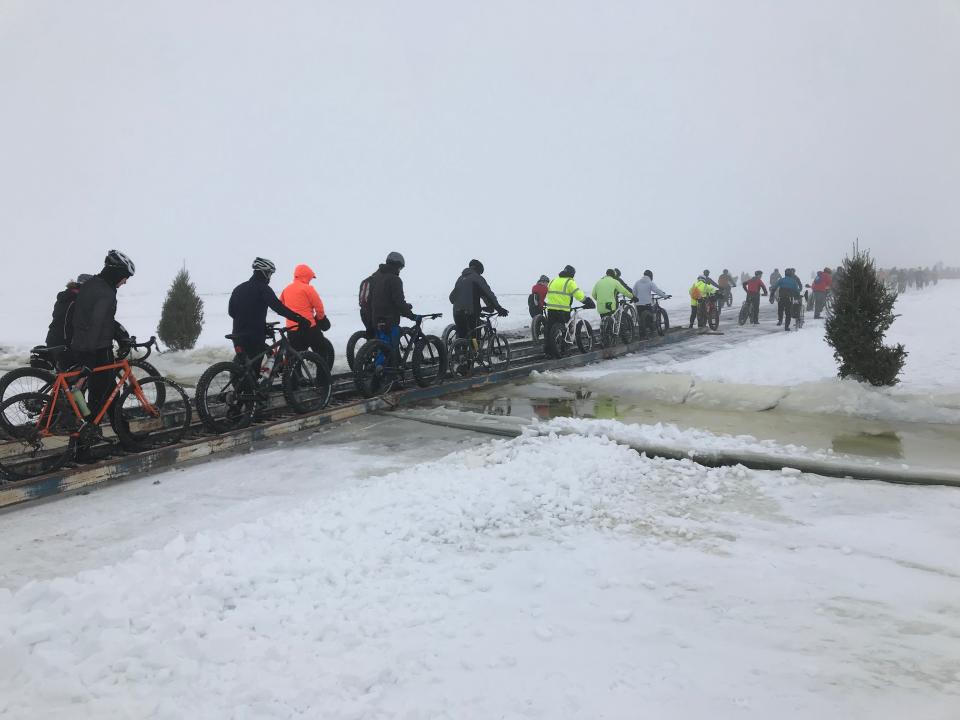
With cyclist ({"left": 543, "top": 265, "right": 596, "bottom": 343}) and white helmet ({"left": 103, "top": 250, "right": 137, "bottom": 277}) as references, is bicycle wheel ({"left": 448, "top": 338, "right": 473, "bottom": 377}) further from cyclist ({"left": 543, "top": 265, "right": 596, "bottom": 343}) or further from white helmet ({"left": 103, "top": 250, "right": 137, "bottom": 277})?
white helmet ({"left": 103, "top": 250, "right": 137, "bottom": 277})

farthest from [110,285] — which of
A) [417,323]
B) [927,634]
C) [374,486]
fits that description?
[927,634]

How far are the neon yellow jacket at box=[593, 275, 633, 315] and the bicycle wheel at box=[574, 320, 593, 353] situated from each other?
1010 mm

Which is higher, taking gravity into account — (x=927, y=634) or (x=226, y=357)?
(x=226, y=357)

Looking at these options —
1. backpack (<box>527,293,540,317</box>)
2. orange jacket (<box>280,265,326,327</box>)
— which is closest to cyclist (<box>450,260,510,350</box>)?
orange jacket (<box>280,265,326,327</box>)

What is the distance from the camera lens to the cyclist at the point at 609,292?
16594 millimetres

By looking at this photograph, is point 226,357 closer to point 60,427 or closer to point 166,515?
point 60,427

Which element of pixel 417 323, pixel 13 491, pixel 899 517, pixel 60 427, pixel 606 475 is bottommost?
pixel 899 517

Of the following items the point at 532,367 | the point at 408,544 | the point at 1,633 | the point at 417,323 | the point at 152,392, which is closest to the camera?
the point at 1,633

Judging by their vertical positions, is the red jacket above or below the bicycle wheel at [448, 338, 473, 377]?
above

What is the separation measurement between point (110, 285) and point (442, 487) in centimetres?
397

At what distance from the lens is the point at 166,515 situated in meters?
5.20

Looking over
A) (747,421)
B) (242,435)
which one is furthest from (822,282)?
(242,435)

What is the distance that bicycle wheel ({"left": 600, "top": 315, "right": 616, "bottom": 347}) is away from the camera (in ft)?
53.5

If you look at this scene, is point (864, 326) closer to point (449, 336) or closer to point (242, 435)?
point (449, 336)
